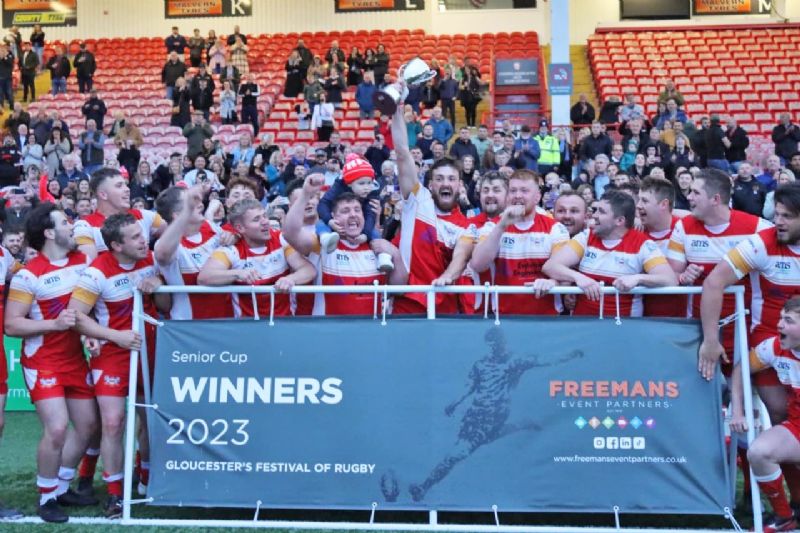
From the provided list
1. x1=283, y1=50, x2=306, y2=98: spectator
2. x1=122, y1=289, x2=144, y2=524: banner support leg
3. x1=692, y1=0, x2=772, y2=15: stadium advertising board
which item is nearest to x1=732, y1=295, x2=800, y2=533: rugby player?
x1=122, y1=289, x2=144, y2=524: banner support leg

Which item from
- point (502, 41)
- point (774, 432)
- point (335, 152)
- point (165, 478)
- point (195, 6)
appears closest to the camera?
point (774, 432)

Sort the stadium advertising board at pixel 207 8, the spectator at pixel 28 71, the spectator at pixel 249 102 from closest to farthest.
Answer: the spectator at pixel 249 102 → the spectator at pixel 28 71 → the stadium advertising board at pixel 207 8

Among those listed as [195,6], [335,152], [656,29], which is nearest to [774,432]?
[335,152]

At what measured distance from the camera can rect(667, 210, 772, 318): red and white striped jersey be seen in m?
6.44

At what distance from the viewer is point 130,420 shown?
6320 mm

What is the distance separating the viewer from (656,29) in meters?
29.5

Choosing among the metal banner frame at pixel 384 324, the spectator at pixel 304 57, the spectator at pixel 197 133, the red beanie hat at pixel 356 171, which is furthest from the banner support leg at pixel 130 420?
the spectator at pixel 304 57

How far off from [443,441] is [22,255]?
706 centimetres

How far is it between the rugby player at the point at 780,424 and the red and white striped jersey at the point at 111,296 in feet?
12.5

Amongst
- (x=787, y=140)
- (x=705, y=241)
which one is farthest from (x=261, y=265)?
(x=787, y=140)

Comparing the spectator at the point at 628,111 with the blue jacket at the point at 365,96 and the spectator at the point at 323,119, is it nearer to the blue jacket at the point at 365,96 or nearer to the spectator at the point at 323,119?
the blue jacket at the point at 365,96

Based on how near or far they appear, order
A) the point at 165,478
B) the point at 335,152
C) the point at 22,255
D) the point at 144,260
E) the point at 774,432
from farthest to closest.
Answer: the point at 335,152, the point at 22,255, the point at 144,260, the point at 165,478, the point at 774,432

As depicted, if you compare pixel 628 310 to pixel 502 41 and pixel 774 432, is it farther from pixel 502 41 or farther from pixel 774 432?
pixel 502 41

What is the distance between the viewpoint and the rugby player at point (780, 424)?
18.8ft
